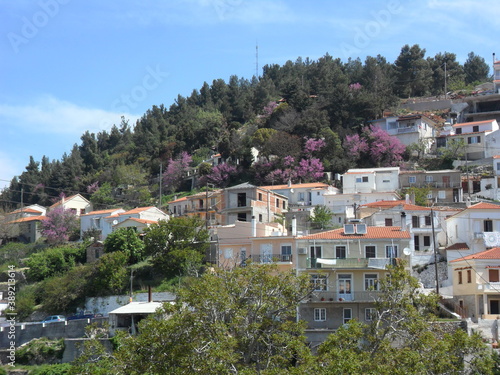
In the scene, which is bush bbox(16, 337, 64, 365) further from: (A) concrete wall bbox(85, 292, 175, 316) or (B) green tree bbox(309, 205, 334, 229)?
(B) green tree bbox(309, 205, 334, 229)

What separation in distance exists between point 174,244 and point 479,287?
23.7m

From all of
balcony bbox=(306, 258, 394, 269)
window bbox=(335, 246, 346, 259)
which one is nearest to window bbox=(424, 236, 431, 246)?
window bbox=(335, 246, 346, 259)

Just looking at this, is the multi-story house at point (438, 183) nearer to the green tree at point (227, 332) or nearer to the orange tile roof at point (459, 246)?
the orange tile roof at point (459, 246)

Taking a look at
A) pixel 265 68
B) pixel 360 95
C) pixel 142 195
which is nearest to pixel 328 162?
pixel 360 95

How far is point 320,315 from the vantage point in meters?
45.5

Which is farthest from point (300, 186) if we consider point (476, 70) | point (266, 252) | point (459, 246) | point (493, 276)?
point (476, 70)

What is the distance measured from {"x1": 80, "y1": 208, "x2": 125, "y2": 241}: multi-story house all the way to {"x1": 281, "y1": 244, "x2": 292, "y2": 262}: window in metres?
26.8

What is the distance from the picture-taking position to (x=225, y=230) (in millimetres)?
59438

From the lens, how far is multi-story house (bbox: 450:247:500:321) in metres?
45.0

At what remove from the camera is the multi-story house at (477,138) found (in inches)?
3174

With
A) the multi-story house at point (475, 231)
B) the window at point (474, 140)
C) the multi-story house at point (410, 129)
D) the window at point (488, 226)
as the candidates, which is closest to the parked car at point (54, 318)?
the multi-story house at point (475, 231)

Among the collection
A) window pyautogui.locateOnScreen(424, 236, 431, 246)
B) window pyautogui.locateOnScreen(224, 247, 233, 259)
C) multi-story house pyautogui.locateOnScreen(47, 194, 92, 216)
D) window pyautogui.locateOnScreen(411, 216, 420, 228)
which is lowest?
window pyautogui.locateOnScreen(224, 247, 233, 259)

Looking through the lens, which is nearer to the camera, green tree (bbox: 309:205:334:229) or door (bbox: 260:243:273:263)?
door (bbox: 260:243:273:263)

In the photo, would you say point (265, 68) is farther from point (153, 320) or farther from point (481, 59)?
point (153, 320)
